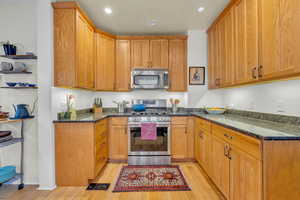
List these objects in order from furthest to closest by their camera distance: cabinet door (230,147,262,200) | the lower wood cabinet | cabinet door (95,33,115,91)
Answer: cabinet door (95,33,115,91)
the lower wood cabinet
cabinet door (230,147,262,200)

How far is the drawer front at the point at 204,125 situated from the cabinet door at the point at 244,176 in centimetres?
71

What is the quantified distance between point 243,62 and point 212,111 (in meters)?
1.18

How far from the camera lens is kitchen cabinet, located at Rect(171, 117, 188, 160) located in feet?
10.4

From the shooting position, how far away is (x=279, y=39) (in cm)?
144

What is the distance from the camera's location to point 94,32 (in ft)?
10.5

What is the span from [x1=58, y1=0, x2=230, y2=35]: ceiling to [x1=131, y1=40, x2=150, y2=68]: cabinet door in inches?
10.6

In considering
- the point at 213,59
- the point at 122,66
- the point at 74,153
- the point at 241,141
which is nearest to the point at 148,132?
the point at 74,153

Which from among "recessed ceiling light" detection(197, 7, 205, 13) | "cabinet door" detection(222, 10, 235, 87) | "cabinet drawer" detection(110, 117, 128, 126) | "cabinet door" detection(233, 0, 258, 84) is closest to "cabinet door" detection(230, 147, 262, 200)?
"cabinet door" detection(233, 0, 258, 84)

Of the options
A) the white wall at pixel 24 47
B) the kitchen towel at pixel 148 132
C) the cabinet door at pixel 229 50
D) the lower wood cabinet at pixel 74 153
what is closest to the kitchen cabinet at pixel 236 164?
the cabinet door at pixel 229 50

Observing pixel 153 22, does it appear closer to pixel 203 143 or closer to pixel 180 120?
pixel 180 120

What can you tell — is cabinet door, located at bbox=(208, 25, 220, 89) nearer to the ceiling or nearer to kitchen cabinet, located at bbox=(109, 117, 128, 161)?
the ceiling

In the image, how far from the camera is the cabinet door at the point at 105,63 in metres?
3.31

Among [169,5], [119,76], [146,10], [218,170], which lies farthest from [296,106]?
[119,76]

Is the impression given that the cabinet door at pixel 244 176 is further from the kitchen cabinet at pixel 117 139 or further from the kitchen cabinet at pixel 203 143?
the kitchen cabinet at pixel 117 139
